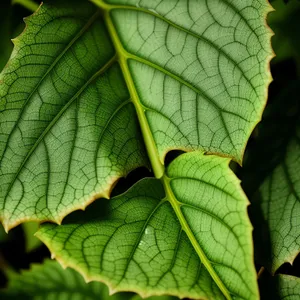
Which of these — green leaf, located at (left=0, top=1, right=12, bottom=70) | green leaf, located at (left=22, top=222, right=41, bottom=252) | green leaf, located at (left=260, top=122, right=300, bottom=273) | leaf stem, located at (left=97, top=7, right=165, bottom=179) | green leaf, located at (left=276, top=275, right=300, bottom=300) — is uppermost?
green leaf, located at (left=0, top=1, right=12, bottom=70)

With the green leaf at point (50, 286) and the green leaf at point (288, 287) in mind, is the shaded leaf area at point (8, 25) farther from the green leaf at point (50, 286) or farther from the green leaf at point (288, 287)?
the green leaf at point (288, 287)

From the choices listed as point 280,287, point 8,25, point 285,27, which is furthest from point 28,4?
point 280,287

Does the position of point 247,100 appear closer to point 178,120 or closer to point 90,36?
point 178,120

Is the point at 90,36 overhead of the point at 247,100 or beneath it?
overhead

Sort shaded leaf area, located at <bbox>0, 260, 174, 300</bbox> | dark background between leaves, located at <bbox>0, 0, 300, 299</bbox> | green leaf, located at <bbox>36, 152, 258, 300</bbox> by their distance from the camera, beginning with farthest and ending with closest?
shaded leaf area, located at <bbox>0, 260, 174, 300</bbox> < dark background between leaves, located at <bbox>0, 0, 300, 299</bbox> < green leaf, located at <bbox>36, 152, 258, 300</bbox>

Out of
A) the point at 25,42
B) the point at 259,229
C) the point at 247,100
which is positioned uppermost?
the point at 25,42

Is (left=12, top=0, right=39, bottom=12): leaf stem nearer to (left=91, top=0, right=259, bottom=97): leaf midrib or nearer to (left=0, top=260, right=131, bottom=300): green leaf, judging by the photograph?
(left=91, top=0, right=259, bottom=97): leaf midrib

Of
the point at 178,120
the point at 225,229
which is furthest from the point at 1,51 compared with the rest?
the point at 225,229

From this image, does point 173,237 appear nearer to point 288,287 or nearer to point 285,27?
point 288,287

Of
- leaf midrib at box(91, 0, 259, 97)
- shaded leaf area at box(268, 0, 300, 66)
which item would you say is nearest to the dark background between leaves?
shaded leaf area at box(268, 0, 300, 66)
